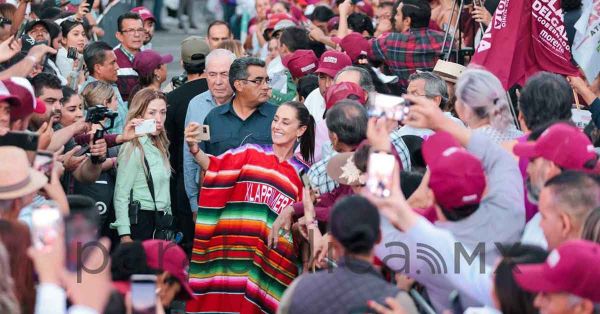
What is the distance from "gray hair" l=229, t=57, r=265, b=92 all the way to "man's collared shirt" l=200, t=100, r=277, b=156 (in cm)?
20

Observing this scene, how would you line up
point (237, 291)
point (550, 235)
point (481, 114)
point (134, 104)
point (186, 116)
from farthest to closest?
1. point (186, 116)
2. point (134, 104)
3. point (237, 291)
4. point (481, 114)
5. point (550, 235)

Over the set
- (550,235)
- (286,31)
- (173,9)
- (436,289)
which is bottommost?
(173,9)

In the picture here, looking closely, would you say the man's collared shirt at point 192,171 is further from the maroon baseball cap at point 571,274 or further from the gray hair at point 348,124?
the maroon baseball cap at point 571,274

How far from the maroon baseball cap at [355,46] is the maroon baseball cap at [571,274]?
682 cm

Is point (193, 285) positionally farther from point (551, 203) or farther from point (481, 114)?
point (551, 203)

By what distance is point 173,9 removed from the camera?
20.5m

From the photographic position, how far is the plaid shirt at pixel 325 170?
6.81 metres

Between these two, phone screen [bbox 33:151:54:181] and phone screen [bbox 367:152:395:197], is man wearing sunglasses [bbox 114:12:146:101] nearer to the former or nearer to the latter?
phone screen [bbox 33:151:54:181]

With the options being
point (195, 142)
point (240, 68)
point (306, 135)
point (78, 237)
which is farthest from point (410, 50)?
point (78, 237)

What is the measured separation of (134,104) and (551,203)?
4.33m

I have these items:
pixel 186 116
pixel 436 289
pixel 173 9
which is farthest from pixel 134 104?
pixel 173 9

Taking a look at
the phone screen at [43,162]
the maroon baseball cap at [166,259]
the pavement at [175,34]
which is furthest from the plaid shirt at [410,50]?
the pavement at [175,34]

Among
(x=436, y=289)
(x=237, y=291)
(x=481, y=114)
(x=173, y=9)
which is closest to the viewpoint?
(x=436, y=289)

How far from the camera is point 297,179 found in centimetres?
745
